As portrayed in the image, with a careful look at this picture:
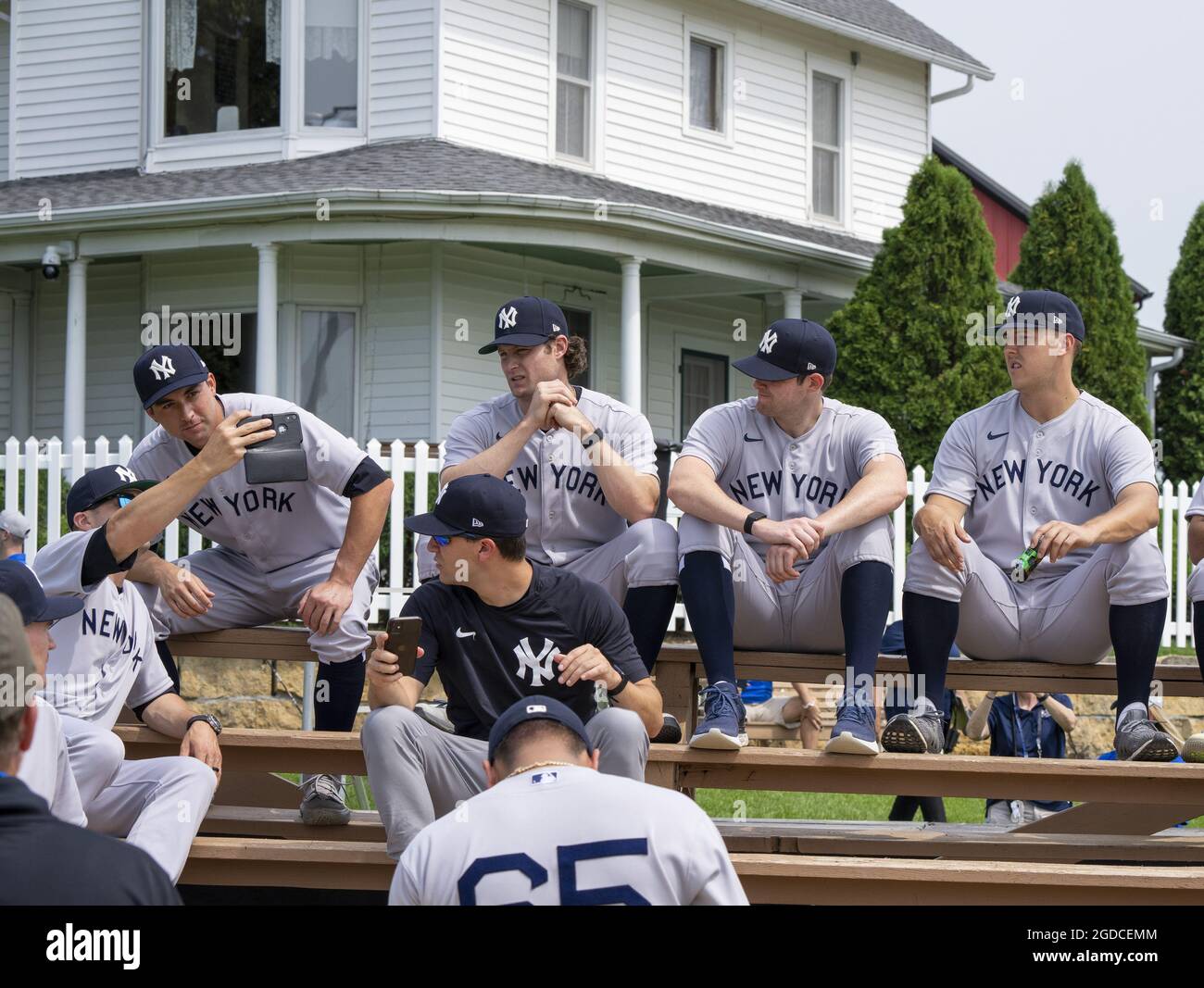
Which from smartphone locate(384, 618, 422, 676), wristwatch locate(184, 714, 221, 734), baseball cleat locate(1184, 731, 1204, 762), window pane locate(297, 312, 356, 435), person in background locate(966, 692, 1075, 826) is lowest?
person in background locate(966, 692, 1075, 826)

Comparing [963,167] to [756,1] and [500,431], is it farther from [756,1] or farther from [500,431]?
[500,431]

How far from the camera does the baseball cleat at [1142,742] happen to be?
17.2ft

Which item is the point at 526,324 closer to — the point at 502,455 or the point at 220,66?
the point at 502,455

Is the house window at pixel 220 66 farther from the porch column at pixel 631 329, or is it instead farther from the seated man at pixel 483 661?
the seated man at pixel 483 661

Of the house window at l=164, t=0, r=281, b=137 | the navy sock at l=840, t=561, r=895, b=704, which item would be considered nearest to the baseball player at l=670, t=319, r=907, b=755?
the navy sock at l=840, t=561, r=895, b=704

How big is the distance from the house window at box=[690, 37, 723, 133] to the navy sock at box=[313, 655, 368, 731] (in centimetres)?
1264

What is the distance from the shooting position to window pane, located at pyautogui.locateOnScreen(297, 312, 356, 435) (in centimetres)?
1562

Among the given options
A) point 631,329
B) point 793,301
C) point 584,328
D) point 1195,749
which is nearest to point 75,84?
point 584,328

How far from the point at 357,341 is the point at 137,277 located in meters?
2.55

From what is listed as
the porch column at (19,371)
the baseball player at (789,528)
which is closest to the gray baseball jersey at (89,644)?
the baseball player at (789,528)

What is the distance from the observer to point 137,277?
16.5 metres

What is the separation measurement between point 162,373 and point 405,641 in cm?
147

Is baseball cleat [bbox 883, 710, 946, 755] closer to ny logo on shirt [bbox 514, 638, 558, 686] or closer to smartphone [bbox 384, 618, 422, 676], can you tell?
ny logo on shirt [bbox 514, 638, 558, 686]

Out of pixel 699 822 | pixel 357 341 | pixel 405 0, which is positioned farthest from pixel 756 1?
pixel 699 822
